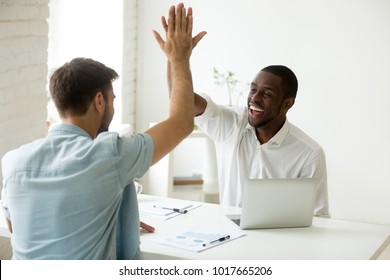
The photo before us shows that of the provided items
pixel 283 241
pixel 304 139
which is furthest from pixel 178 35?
pixel 304 139

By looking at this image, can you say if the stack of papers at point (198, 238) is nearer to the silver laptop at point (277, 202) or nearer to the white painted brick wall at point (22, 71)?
the silver laptop at point (277, 202)

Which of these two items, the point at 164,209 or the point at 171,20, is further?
the point at 164,209

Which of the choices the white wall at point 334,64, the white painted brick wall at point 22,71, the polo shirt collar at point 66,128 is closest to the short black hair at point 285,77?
the white painted brick wall at point 22,71

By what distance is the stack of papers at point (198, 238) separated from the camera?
2.28m

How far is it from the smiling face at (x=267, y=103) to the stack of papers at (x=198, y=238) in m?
0.69

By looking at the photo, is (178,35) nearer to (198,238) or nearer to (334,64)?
(198,238)

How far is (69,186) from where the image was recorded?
1757mm

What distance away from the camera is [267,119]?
9.80 ft

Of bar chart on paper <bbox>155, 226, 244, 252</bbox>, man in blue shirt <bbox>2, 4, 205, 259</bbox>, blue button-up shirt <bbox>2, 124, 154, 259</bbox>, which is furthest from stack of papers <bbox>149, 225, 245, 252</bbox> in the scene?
blue button-up shirt <bbox>2, 124, 154, 259</bbox>

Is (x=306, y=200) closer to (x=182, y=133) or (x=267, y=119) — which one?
(x=267, y=119)

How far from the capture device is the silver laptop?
7.95 ft

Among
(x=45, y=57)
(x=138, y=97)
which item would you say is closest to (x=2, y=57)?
(x=45, y=57)

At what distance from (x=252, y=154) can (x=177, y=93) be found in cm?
113
